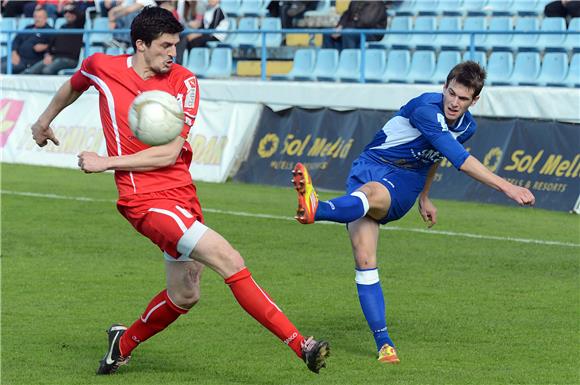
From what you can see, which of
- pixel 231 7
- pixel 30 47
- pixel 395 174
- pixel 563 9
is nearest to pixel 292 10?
pixel 231 7

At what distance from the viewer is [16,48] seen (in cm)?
2491

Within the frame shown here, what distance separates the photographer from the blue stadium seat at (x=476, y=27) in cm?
2064

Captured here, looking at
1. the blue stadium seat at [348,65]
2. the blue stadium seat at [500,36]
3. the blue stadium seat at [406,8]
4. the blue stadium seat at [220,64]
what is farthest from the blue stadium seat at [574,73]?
the blue stadium seat at [220,64]

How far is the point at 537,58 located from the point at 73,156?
27.4 ft

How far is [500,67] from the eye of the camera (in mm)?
19906

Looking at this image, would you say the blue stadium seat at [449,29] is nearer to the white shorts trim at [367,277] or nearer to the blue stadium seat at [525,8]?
the blue stadium seat at [525,8]

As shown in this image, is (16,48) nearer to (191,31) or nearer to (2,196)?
(191,31)

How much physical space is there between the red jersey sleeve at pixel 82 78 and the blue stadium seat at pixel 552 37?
44.5 feet

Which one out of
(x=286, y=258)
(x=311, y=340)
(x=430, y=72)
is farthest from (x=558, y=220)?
(x=311, y=340)

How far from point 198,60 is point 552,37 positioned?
22.6 ft

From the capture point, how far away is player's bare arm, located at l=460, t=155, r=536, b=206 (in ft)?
22.6

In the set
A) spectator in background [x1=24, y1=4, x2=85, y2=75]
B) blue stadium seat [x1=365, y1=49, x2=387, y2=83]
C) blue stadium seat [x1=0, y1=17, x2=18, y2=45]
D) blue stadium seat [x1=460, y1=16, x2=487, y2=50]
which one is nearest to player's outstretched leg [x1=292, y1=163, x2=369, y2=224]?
blue stadium seat [x1=460, y1=16, x2=487, y2=50]

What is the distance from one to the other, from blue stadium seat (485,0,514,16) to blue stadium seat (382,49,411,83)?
1.71m

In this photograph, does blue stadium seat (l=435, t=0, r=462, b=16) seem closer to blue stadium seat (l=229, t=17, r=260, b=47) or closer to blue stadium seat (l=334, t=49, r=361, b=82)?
blue stadium seat (l=334, t=49, r=361, b=82)
